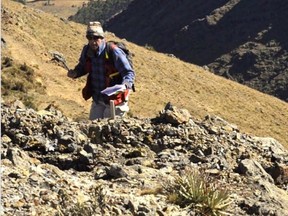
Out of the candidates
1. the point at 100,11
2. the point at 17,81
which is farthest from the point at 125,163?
the point at 100,11

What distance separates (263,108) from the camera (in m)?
30.5

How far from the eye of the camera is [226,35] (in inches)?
2712

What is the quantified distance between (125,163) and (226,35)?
6331 cm

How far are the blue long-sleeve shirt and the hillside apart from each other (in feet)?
43.9

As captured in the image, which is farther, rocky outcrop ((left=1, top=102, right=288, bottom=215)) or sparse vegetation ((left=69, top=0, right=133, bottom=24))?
sparse vegetation ((left=69, top=0, right=133, bottom=24))

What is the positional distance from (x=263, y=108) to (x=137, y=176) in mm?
24924

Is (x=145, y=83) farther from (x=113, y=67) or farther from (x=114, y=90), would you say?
(x=114, y=90)

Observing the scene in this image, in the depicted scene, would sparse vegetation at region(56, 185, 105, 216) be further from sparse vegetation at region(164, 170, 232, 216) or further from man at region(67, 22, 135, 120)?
man at region(67, 22, 135, 120)

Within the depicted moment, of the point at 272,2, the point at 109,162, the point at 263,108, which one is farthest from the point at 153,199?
the point at 272,2

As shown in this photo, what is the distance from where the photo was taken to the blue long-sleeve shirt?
7430 millimetres

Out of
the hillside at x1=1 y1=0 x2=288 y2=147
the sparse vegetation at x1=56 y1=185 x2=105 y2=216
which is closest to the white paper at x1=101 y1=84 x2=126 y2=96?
the sparse vegetation at x1=56 y1=185 x2=105 y2=216

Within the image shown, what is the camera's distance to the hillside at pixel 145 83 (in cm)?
2465

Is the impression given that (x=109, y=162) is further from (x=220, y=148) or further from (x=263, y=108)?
(x=263, y=108)

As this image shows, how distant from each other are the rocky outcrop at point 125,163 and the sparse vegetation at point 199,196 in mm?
85
